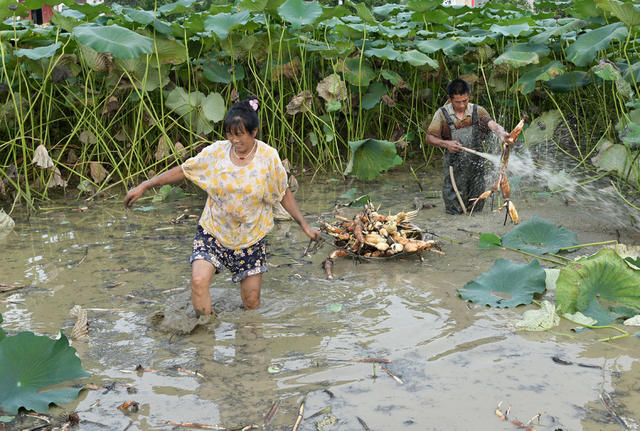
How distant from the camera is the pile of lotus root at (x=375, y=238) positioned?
176 inches

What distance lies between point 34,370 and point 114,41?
3215 millimetres

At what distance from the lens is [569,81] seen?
6648mm

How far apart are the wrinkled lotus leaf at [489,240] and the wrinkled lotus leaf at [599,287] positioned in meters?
1.11

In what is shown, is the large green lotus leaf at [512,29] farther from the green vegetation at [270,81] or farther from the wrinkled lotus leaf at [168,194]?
the wrinkled lotus leaf at [168,194]

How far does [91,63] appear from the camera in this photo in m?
6.16

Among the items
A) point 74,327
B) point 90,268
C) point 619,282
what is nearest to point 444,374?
point 619,282

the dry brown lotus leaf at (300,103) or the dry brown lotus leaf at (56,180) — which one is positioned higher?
the dry brown lotus leaf at (300,103)

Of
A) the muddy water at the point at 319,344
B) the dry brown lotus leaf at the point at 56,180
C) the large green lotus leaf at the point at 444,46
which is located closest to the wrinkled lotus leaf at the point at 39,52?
the dry brown lotus leaf at the point at 56,180

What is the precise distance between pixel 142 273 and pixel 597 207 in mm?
3631

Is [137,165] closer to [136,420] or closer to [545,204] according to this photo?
[545,204]

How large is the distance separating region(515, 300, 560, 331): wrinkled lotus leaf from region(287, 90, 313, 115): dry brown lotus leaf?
4.04 metres

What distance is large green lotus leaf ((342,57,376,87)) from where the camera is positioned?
6.99 m

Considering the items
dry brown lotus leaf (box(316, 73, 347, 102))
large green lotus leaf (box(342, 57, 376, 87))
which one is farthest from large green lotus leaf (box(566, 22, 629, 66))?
dry brown lotus leaf (box(316, 73, 347, 102))

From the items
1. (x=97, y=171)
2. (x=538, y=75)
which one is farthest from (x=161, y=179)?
(x=538, y=75)
